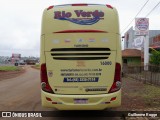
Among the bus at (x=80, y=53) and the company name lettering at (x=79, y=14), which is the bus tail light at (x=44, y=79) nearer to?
the bus at (x=80, y=53)

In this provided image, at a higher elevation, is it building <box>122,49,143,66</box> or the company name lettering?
the company name lettering

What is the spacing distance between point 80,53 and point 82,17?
1051 mm

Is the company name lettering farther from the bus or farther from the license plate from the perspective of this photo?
the license plate

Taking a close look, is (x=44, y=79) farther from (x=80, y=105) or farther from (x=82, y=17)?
(x=82, y=17)

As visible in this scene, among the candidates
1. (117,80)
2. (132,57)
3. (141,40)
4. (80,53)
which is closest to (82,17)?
(80,53)

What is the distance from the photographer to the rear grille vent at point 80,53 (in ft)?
27.4

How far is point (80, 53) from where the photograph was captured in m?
8.36

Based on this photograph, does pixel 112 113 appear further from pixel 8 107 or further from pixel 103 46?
pixel 8 107

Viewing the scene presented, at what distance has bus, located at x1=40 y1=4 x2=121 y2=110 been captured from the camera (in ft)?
27.3

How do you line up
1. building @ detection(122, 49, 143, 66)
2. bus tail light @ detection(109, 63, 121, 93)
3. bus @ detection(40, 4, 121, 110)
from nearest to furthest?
bus @ detection(40, 4, 121, 110) < bus tail light @ detection(109, 63, 121, 93) < building @ detection(122, 49, 143, 66)

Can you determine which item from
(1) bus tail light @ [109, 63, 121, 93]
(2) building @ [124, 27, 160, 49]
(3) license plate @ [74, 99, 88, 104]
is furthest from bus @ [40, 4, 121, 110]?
(2) building @ [124, 27, 160, 49]

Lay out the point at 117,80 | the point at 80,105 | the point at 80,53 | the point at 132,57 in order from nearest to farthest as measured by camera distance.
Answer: the point at 80,105
the point at 80,53
the point at 117,80
the point at 132,57

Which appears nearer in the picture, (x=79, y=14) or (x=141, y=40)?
(x=79, y=14)

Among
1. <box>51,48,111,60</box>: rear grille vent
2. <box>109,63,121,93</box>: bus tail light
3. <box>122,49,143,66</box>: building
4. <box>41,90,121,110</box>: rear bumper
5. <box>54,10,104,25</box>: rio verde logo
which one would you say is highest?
<box>54,10,104,25</box>: rio verde logo
